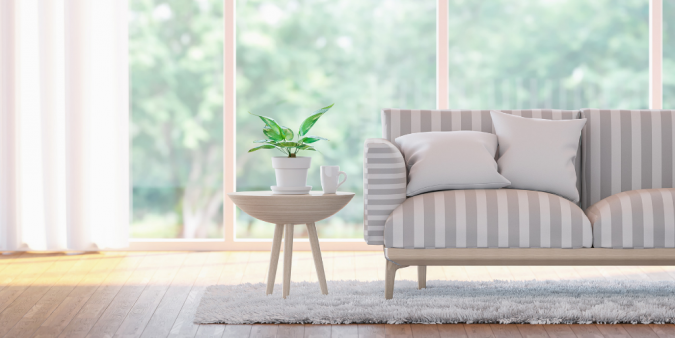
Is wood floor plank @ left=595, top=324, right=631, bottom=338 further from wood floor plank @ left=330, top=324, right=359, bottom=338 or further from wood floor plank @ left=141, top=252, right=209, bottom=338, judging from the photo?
wood floor plank @ left=141, top=252, right=209, bottom=338

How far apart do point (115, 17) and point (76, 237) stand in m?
1.25

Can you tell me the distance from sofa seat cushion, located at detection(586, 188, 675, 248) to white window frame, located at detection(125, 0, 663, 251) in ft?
5.13

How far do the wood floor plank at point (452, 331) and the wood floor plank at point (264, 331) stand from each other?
1.72 feet

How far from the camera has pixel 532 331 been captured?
198 centimetres

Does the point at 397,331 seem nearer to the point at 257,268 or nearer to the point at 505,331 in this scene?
the point at 505,331

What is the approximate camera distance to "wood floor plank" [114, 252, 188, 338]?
204 centimetres

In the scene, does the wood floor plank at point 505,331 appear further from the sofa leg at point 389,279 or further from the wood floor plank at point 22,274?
the wood floor plank at point 22,274

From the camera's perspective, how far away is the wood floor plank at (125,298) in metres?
2.04

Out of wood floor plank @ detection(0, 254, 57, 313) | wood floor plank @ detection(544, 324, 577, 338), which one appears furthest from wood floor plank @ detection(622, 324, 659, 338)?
wood floor plank @ detection(0, 254, 57, 313)

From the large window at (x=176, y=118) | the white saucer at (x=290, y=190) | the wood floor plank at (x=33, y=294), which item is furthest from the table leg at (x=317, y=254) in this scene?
the large window at (x=176, y=118)

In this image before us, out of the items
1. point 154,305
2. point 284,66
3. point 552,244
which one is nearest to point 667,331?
point 552,244

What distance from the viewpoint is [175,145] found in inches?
146

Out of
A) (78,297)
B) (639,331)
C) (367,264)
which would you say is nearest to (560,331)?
(639,331)

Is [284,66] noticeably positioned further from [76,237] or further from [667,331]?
[667,331]
